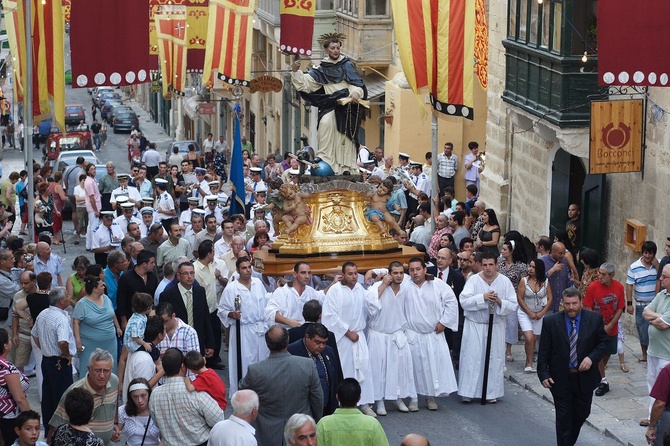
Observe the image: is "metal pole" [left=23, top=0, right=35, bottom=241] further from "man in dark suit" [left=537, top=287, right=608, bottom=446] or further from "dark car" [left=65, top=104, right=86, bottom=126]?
"dark car" [left=65, top=104, right=86, bottom=126]

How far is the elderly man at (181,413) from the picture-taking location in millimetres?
10242

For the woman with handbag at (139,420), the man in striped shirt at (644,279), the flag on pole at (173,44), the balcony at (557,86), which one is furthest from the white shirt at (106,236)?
the flag on pole at (173,44)

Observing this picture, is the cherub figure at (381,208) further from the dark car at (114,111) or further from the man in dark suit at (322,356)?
the dark car at (114,111)

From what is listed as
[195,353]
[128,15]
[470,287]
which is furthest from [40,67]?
[195,353]

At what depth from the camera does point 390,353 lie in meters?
14.3

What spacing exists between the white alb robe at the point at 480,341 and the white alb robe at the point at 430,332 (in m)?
0.19

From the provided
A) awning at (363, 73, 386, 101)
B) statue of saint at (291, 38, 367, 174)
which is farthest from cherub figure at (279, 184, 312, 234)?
awning at (363, 73, 386, 101)

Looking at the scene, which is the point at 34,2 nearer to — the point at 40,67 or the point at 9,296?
the point at 40,67

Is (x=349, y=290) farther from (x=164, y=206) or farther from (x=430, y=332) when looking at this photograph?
(x=164, y=206)

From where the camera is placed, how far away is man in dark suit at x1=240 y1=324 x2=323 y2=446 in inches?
418

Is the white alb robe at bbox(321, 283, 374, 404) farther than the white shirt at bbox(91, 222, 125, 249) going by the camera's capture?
No

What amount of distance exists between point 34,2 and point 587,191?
8.19 m

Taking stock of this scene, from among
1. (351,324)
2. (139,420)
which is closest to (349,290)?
(351,324)

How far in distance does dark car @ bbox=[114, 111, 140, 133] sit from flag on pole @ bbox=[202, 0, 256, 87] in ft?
123
